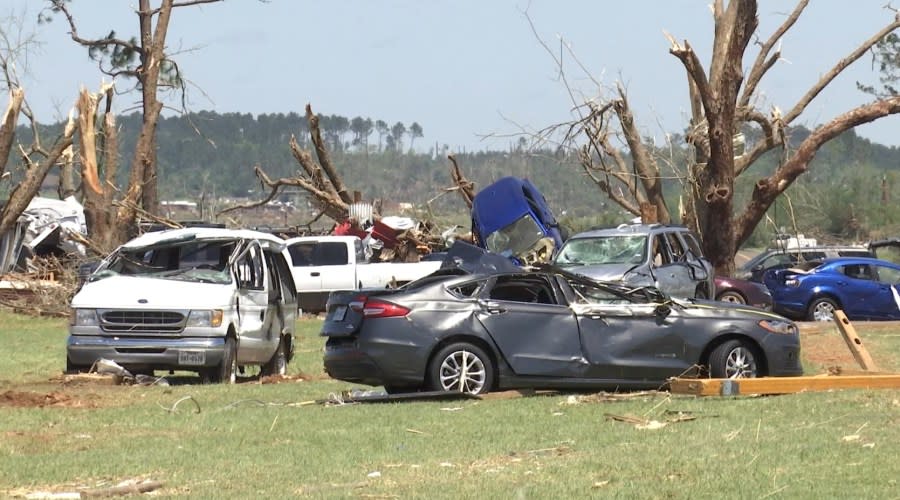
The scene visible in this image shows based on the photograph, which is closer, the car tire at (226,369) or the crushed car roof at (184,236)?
the car tire at (226,369)

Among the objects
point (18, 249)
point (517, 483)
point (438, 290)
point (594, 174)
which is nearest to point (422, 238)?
point (594, 174)

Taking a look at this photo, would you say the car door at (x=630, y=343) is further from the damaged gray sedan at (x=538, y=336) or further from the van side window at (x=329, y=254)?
the van side window at (x=329, y=254)

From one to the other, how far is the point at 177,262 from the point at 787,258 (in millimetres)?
21099

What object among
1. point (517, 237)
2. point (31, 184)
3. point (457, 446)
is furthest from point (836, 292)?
point (457, 446)

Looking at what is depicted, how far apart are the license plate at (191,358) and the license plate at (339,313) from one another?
9.25ft

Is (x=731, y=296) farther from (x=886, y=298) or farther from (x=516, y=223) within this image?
(x=516, y=223)

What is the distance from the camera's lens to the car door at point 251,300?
1801 cm

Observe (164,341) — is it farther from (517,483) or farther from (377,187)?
(377,187)

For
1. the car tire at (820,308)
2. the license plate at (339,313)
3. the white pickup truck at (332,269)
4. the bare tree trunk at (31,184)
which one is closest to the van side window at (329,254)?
the white pickup truck at (332,269)

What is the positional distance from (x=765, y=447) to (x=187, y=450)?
444cm

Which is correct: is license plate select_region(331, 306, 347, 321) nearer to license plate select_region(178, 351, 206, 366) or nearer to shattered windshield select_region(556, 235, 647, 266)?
license plate select_region(178, 351, 206, 366)

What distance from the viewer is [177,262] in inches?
727

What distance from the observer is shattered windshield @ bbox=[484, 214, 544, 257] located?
28289 mm

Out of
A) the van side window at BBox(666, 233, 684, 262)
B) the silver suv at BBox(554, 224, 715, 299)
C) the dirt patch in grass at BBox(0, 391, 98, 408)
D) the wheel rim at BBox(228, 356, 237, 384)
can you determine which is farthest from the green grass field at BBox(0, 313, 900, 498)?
the van side window at BBox(666, 233, 684, 262)
